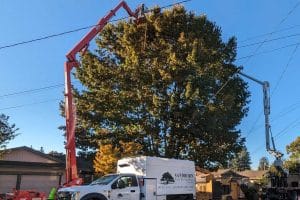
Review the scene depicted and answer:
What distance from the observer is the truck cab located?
20469mm

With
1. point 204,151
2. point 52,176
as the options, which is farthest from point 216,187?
point 52,176

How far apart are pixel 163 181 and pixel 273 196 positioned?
6.19m

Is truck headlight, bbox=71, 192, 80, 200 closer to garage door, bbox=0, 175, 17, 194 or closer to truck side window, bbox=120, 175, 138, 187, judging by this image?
truck side window, bbox=120, 175, 138, 187

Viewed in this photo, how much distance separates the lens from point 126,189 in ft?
74.3

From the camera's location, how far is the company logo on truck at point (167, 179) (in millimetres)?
25328

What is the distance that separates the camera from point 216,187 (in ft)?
113

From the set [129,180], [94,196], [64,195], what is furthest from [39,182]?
[94,196]

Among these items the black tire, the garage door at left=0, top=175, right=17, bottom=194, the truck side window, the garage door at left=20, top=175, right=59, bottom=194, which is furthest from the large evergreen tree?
the black tire

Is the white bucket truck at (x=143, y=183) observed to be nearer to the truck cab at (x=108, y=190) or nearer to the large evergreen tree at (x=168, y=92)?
the truck cab at (x=108, y=190)

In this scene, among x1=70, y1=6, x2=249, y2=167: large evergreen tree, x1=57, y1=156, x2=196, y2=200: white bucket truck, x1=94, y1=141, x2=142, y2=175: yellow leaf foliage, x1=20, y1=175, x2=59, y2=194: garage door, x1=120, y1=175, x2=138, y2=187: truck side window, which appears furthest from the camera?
x1=20, y1=175, x2=59, y2=194: garage door

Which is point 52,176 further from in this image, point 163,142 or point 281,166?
point 281,166

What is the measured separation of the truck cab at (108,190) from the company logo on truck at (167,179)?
2357mm

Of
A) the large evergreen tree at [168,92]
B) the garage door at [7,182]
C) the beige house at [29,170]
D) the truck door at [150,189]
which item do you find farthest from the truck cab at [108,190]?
the garage door at [7,182]

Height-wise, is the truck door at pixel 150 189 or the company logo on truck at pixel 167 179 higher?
the company logo on truck at pixel 167 179
